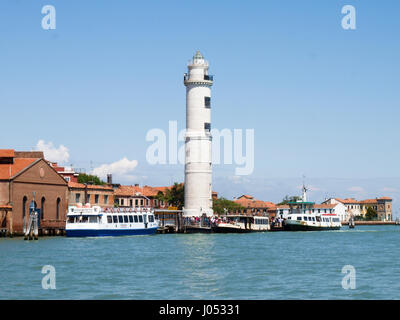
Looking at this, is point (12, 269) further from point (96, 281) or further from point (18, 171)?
point (18, 171)

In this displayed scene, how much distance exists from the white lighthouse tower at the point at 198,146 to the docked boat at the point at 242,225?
7.77 feet

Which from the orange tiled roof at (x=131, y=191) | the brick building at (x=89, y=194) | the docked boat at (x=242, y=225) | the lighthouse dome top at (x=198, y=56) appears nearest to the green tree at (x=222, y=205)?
the orange tiled roof at (x=131, y=191)

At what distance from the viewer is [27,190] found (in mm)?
70500

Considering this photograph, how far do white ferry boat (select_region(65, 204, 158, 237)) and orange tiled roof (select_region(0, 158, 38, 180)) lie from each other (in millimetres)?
6896

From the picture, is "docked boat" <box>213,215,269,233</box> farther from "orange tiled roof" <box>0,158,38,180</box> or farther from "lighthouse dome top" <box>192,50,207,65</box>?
"orange tiled roof" <box>0,158,38,180</box>

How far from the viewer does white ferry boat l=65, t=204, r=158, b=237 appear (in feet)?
224

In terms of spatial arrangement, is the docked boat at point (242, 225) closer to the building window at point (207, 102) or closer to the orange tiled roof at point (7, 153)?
the building window at point (207, 102)

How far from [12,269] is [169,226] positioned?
2113 inches

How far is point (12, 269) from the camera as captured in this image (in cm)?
3344

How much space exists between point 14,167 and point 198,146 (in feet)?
76.7

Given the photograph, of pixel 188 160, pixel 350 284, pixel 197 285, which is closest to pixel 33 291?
pixel 197 285

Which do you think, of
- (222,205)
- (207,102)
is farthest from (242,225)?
(222,205)

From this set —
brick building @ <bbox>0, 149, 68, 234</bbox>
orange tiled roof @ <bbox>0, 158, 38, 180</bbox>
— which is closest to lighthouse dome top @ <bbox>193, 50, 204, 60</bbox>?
brick building @ <bbox>0, 149, 68, 234</bbox>

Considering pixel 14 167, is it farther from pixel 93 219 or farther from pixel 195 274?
pixel 195 274
